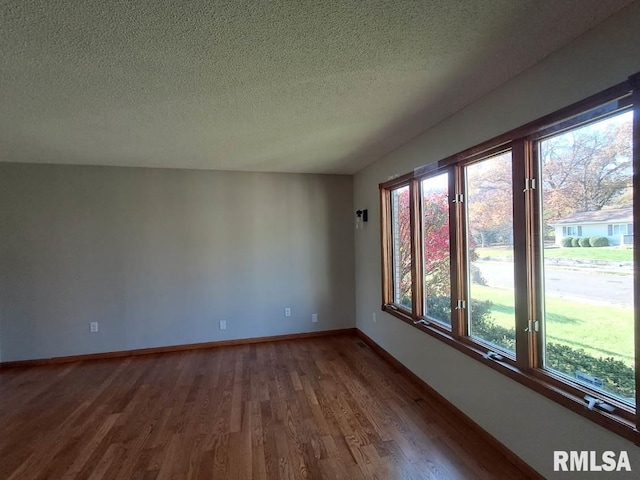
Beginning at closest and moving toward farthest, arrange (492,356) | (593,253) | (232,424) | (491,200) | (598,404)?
1. (598,404)
2. (593,253)
3. (492,356)
4. (491,200)
5. (232,424)

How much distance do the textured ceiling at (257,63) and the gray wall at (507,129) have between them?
0.32ft

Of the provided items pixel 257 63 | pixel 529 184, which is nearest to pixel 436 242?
pixel 529 184

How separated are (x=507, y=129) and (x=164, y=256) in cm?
390

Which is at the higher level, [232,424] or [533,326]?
[533,326]

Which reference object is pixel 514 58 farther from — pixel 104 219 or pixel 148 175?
pixel 104 219

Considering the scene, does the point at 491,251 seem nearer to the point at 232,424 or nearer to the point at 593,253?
the point at 593,253

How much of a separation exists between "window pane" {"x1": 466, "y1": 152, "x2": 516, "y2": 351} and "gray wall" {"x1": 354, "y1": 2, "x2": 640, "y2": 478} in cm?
22

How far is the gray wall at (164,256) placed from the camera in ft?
11.5

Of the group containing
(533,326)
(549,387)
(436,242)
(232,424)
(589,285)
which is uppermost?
(436,242)

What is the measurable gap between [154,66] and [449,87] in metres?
1.76

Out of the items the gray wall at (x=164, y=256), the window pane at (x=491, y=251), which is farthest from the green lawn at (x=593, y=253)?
the gray wall at (x=164, y=256)

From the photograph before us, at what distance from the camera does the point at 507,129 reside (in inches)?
73.0

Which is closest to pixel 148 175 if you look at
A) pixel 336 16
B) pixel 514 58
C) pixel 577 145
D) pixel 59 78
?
pixel 59 78

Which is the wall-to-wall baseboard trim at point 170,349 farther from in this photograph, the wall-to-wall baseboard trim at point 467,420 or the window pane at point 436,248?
the window pane at point 436,248
